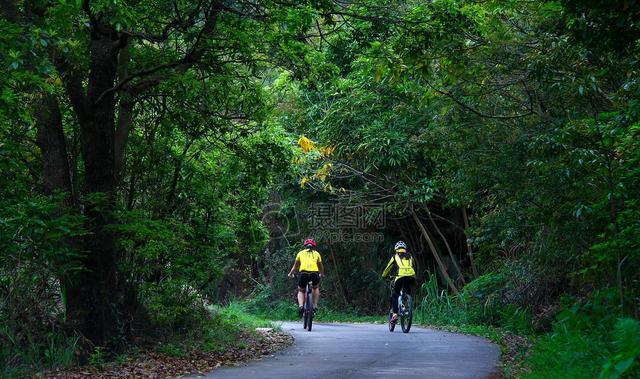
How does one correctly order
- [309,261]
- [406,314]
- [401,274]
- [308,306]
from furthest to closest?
[309,261], [308,306], [401,274], [406,314]

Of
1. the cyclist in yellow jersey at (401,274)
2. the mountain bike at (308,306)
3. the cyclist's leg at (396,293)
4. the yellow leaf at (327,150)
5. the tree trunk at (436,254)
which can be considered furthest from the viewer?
the tree trunk at (436,254)

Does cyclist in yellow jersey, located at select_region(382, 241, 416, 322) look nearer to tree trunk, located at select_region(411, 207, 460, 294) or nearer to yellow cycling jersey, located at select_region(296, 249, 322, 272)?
yellow cycling jersey, located at select_region(296, 249, 322, 272)

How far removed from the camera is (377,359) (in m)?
12.3

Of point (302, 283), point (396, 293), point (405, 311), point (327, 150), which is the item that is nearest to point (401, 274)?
point (396, 293)

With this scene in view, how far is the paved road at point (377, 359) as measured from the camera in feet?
34.4

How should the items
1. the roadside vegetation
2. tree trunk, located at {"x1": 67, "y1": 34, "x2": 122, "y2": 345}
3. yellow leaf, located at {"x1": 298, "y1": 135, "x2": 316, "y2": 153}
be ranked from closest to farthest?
the roadside vegetation, tree trunk, located at {"x1": 67, "y1": 34, "x2": 122, "y2": 345}, yellow leaf, located at {"x1": 298, "y1": 135, "x2": 316, "y2": 153}

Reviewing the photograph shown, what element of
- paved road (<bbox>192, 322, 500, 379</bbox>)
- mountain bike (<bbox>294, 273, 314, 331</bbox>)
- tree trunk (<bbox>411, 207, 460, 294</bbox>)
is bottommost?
paved road (<bbox>192, 322, 500, 379</bbox>)

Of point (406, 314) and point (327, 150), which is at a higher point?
point (327, 150)

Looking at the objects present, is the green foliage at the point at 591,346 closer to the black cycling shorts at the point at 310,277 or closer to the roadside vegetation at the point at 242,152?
the roadside vegetation at the point at 242,152

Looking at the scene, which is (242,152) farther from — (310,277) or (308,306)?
(308,306)

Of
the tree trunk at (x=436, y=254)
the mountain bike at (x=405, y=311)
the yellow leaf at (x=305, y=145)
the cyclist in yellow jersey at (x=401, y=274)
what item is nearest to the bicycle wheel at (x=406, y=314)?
the mountain bike at (x=405, y=311)

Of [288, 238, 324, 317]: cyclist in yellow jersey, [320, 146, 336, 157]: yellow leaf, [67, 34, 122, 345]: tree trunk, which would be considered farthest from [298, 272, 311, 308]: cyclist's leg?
[67, 34, 122, 345]: tree trunk

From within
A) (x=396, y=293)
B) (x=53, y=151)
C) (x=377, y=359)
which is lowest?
(x=377, y=359)

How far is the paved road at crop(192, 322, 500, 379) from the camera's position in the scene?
34.4 ft
